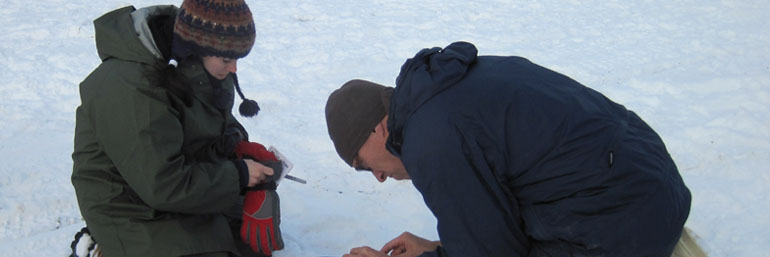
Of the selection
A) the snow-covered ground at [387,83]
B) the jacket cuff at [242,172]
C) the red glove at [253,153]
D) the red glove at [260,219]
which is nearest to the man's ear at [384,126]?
the jacket cuff at [242,172]

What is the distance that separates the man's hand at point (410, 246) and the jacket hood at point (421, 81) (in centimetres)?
62

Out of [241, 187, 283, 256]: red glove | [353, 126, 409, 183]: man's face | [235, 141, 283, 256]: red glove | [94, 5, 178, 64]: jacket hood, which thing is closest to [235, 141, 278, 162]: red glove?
[235, 141, 283, 256]: red glove

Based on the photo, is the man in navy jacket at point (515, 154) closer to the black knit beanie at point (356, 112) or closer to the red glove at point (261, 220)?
the black knit beanie at point (356, 112)

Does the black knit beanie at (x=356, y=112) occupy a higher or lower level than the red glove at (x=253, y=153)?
higher

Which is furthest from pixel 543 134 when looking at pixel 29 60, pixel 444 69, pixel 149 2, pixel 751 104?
pixel 149 2

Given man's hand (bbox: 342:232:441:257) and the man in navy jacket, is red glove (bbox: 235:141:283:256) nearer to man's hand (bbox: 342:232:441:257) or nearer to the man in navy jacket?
man's hand (bbox: 342:232:441:257)

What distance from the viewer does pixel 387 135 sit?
177 centimetres

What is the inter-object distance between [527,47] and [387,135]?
4.14 metres

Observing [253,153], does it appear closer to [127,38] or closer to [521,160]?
[127,38]

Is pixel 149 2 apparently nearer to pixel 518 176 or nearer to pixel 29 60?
pixel 29 60

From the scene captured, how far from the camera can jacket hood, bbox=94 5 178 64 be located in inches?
87.0

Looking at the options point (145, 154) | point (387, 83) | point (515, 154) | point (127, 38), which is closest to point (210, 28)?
point (127, 38)

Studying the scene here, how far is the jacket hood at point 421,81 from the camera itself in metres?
1.61

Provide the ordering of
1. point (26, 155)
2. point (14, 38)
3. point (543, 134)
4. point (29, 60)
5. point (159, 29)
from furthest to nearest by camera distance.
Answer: point (14, 38) < point (29, 60) < point (26, 155) < point (159, 29) < point (543, 134)
